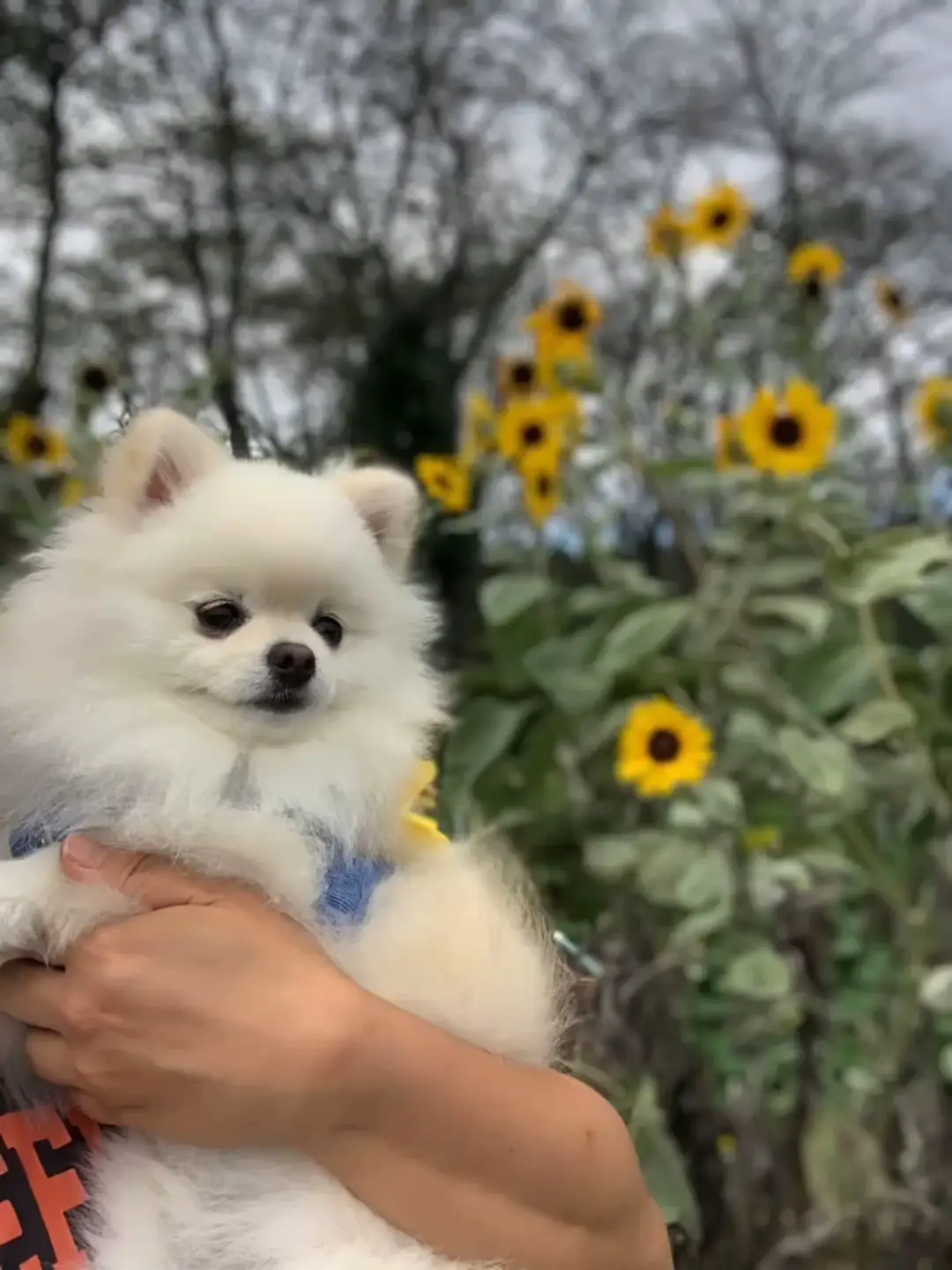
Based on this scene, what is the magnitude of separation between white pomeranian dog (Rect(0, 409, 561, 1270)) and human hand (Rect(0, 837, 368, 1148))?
0.03 meters

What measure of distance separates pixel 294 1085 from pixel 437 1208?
119 millimetres

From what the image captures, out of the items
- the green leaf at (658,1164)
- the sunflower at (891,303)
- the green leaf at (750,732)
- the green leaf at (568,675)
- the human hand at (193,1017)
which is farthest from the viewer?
the sunflower at (891,303)

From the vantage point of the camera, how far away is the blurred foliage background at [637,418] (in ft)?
4.38

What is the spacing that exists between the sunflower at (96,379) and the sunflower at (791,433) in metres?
0.96

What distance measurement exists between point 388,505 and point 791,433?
2.34ft

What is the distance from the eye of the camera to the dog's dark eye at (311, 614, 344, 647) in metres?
0.79

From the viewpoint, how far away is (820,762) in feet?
4.26

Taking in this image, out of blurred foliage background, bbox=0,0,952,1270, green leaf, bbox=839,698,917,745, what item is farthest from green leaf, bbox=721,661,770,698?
green leaf, bbox=839,698,917,745

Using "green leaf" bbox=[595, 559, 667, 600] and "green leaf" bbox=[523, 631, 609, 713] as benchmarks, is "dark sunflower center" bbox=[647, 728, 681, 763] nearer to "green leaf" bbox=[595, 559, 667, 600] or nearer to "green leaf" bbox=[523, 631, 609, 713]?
"green leaf" bbox=[523, 631, 609, 713]

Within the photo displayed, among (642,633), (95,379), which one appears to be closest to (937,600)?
(642,633)

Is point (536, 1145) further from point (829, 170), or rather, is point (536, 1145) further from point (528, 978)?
point (829, 170)

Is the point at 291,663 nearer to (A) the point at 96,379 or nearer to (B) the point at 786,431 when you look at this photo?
(B) the point at 786,431

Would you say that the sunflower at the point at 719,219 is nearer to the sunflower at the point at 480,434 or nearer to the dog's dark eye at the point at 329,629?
the sunflower at the point at 480,434

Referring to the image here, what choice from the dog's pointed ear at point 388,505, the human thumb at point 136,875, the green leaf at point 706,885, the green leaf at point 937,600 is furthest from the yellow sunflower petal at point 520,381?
the human thumb at point 136,875
